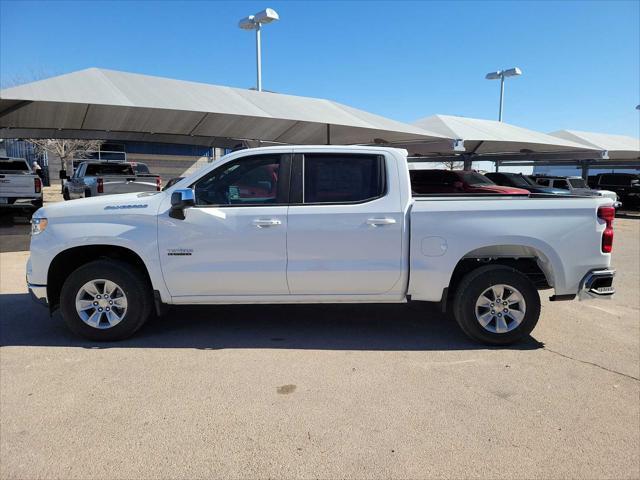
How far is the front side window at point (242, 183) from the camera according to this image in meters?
4.56

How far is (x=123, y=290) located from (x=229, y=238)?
113cm

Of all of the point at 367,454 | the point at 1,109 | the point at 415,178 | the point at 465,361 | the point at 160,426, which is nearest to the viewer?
the point at 367,454

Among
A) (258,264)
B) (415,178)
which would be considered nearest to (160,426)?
(258,264)

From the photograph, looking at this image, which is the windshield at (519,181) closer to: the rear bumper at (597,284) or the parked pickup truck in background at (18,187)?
the rear bumper at (597,284)

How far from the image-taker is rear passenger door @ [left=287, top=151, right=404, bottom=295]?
4.45 m

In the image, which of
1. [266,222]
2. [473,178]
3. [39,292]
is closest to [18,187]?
[39,292]

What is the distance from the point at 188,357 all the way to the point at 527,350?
10.4ft

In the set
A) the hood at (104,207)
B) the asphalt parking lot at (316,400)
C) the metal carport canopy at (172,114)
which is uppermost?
the metal carport canopy at (172,114)

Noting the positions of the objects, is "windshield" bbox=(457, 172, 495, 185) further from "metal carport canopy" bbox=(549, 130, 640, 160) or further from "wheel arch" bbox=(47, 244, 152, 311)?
"metal carport canopy" bbox=(549, 130, 640, 160)

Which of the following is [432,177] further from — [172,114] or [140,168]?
[140,168]

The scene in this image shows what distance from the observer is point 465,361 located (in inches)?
168

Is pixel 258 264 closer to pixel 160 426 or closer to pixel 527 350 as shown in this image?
pixel 160 426

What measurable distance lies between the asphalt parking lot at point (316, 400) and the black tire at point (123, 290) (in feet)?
0.46

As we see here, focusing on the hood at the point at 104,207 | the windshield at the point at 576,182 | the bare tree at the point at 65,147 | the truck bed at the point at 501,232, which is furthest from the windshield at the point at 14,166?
the windshield at the point at 576,182
